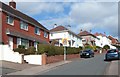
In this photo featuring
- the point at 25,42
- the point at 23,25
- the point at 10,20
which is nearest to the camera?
the point at 10,20

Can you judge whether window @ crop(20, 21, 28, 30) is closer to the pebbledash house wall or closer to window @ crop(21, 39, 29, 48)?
the pebbledash house wall

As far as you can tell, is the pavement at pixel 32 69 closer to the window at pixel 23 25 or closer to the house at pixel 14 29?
the house at pixel 14 29

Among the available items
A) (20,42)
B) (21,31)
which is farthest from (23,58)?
(21,31)

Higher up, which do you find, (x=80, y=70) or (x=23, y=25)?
(x=23, y=25)

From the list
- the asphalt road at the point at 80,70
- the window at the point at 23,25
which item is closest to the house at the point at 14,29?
the window at the point at 23,25

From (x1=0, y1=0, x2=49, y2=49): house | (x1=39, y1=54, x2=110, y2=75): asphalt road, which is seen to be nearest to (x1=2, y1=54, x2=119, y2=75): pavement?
(x1=39, y1=54, x2=110, y2=75): asphalt road

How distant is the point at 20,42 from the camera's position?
127 feet

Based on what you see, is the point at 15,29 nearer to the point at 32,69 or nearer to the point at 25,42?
the point at 25,42

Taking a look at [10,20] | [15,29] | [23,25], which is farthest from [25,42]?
[10,20]

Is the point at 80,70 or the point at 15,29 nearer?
the point at 80,70

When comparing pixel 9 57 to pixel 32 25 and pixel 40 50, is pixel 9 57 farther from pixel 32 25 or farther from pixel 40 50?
pixel 32 25

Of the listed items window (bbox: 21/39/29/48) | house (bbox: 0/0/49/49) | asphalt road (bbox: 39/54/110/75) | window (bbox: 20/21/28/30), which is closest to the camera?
asphalt road (bbox: 39/54/110/75)

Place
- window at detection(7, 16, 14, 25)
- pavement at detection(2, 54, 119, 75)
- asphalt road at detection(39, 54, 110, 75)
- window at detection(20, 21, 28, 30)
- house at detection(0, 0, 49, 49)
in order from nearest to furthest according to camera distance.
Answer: asphalt road at detection(39, 54, 110, 75)
pavement at detection(2, 54, 119, 75)
house at detection(0, 0, 49, 49)
window at detection(7, 16, 14, 25)
window at detection(20, 21, 28, 30)

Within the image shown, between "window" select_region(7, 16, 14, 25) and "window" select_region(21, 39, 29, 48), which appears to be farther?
"window" select_region(21, 39, 29, 48)
